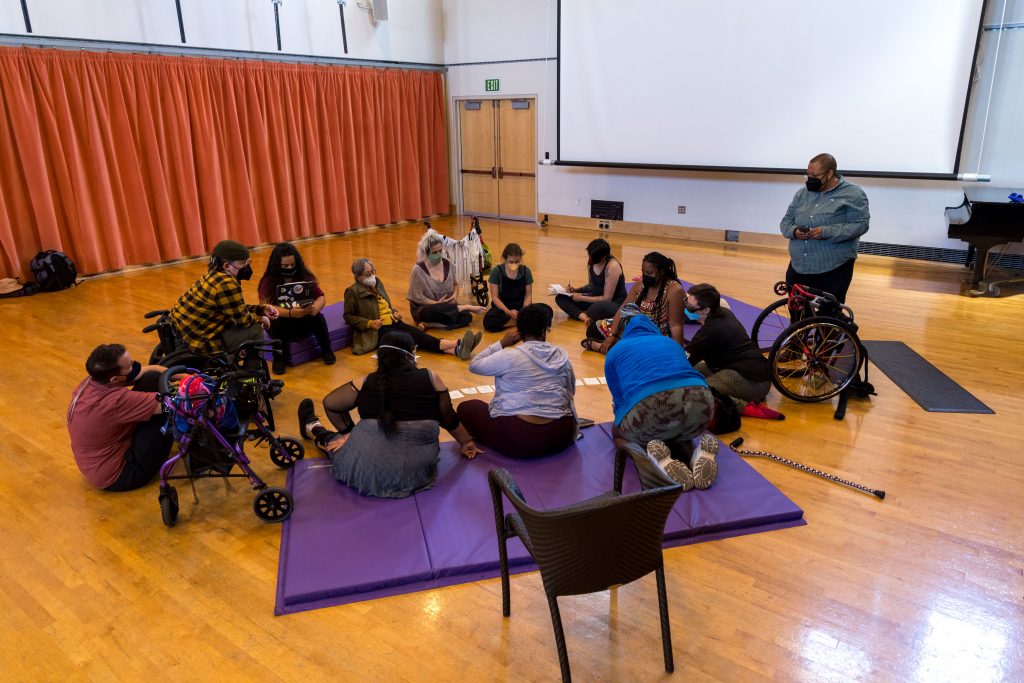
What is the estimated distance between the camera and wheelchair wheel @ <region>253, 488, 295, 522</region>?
314 cm

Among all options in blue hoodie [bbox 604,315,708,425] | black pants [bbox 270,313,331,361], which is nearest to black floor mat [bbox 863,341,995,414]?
blue hoodie [bbox 604,315,708,425]

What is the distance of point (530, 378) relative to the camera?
342cm

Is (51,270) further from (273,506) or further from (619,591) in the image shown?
(619,591)

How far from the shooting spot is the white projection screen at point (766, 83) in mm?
7406

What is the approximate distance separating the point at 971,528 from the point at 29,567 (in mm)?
4107

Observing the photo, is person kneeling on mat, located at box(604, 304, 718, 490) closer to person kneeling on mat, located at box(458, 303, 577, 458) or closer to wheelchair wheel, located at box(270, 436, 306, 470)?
person kneeling on mat, located at box(458, 303, 577, 458)

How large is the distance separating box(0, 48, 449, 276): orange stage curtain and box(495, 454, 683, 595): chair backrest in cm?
720

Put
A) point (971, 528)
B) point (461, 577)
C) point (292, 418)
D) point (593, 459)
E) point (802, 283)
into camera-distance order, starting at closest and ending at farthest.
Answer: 1. point (461, 577)
2. point (971, 528)
3. point (593, 459)
4. point (292, 418)
5. point (802, 283)

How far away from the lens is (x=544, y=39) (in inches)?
408

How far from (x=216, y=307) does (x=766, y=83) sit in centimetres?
701

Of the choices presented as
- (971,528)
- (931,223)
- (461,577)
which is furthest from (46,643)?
(931,223)

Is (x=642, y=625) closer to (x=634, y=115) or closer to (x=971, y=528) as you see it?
(x=971, y=528)

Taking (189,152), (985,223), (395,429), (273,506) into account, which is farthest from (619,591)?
(189,152)

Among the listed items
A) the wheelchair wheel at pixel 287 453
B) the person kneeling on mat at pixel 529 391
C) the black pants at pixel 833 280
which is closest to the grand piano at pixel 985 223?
the black pants at pixel 833 280
